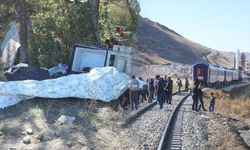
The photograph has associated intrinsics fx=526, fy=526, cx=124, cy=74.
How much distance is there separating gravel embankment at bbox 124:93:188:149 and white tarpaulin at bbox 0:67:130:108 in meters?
1.69

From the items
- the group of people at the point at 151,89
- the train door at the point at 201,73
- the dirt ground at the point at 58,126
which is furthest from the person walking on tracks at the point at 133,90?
the train door at the point at 201,73

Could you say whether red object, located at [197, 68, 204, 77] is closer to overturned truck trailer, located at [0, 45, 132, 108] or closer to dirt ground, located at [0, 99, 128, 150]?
overturned truck trailer, located at [0, 45, 132, 108]

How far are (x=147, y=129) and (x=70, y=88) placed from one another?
11.7 feet

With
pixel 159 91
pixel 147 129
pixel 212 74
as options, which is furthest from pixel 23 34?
pixel 212 74

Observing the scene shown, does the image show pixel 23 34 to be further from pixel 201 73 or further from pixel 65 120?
pixel 201 73

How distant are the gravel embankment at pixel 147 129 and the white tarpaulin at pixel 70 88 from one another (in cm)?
169

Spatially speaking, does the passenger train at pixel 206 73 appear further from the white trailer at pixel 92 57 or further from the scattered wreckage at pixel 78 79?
the scattered wreckage at pixel 78 79

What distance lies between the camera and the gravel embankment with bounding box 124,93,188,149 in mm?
15680

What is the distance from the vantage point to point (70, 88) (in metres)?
20.2

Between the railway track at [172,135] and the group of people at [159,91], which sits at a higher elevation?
the group of people at [159,91]

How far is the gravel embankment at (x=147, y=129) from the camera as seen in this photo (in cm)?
1568

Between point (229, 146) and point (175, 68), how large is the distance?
90.5 m

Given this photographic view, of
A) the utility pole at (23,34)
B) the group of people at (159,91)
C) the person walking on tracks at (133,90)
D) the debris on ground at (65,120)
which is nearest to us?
the debris on ground at (65,120)

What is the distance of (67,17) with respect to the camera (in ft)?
121
